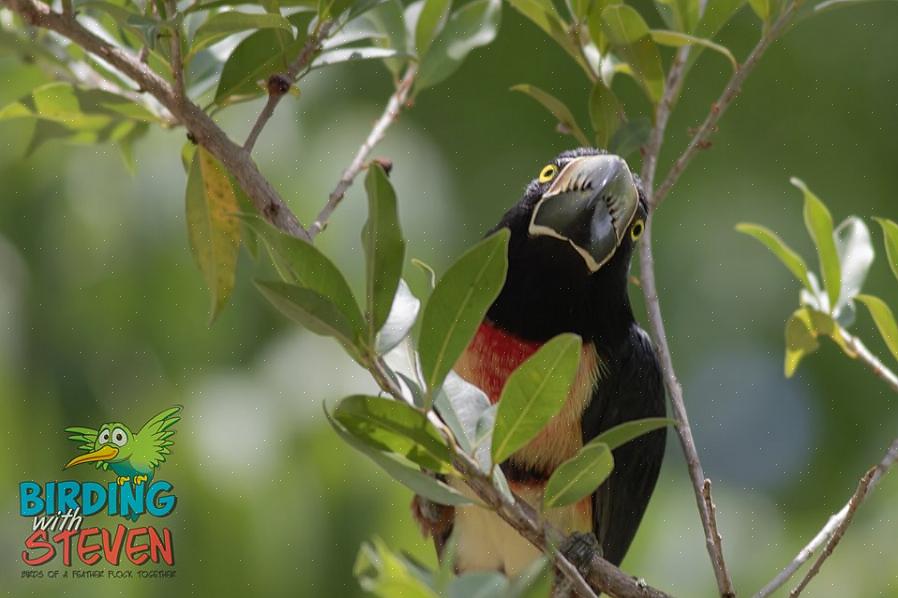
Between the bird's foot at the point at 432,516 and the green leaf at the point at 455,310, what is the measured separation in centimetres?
182

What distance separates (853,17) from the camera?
7859 mm

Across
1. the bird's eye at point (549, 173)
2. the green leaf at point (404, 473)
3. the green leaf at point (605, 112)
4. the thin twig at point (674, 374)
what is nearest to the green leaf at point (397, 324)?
the green leaf at point (404, 473)

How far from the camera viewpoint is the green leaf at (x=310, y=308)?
5.08 ft

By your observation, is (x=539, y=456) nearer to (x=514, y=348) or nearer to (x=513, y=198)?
(x=514, y=348)

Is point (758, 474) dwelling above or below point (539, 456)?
below

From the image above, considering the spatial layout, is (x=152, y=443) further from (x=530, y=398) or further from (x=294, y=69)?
(x=530, y=398)

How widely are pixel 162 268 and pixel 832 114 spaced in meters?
4.75

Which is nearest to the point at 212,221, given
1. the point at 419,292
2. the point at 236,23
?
the point at 236,23

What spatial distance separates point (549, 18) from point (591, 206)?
54 centimetres

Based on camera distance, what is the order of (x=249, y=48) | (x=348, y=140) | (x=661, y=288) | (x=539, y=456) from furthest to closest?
(x=661, y=288), (x=348, y=140), (x=539, y=456), (x=249, y=48)

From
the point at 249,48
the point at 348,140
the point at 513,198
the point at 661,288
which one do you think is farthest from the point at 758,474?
the point at 249,48

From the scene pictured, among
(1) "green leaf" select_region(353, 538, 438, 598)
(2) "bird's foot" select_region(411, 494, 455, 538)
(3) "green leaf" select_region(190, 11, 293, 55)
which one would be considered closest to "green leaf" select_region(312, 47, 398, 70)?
(3) "green leaf" select_region(190, 11, 293, 55)

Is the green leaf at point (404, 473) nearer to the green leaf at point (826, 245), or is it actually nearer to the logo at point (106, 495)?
the green leaf at point (826, 245)

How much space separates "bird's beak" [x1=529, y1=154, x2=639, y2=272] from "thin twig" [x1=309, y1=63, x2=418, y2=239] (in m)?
0.52
